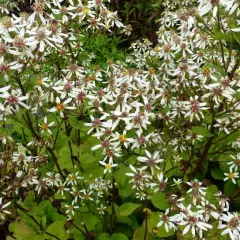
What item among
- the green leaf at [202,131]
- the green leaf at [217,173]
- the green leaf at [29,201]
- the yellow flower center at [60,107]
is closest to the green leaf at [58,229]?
the green leaf at [29,201]

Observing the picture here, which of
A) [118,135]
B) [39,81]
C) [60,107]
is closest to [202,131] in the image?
[118,135]

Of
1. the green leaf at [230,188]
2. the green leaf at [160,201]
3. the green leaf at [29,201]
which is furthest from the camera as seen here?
the green leaf at [230,188]

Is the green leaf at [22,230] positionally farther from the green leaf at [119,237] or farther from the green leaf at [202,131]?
the green leaf at [202,131]

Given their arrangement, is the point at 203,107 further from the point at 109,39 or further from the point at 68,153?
the point at 109,39

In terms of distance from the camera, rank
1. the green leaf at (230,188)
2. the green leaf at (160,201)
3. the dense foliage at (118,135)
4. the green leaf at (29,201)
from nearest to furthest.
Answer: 1. the dense foliage at (118,135)
2. the green leaf at (160,201)
3. the green leaf at (29,201)
4. the green leaf at (230,188)

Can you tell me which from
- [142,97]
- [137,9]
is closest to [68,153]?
[142,97]

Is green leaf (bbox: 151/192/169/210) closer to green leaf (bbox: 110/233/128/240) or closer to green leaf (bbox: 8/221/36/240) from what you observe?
green leaf (bbox: 110/233/128/240)

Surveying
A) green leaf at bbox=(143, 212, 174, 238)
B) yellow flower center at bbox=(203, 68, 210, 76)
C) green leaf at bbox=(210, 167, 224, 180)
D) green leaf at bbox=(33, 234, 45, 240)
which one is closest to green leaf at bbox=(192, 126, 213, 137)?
yellow flower center at bbox=(203, 68, 210, 76)

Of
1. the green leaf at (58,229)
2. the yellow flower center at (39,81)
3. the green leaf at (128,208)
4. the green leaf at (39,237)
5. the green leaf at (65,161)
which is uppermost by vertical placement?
the yellow flower center at (39,81)

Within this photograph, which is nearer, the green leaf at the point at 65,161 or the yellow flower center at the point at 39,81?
the yellow flower center at the point at 39,81
